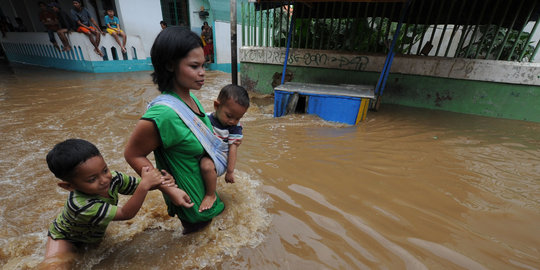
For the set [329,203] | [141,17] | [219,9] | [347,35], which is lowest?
[329,203]

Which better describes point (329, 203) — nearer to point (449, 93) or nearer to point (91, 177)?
point (91, 177)

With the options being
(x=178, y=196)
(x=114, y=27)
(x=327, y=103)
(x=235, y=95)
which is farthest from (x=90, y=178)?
(x=114, y=27)

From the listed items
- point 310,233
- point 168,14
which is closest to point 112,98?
point 310,233

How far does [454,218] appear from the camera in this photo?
1874 mm

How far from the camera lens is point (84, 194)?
1.37 meters

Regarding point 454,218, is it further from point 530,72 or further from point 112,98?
point 112,98

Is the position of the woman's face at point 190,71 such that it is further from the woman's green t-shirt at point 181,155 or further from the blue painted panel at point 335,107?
the blue painted panel at point 335,107

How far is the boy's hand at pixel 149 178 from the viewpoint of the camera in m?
1.17

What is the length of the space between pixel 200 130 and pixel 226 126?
405 millimetres

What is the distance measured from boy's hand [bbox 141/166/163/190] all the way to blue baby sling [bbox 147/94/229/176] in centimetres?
29

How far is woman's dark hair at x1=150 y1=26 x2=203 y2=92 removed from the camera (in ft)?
3.78

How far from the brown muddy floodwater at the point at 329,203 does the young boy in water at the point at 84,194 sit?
0.18m

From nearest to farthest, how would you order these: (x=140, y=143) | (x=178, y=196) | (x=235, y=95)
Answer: (x=140, y=143) → (x=178, y=196) → (x=235, y=95)

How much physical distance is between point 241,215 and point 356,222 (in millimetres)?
920
